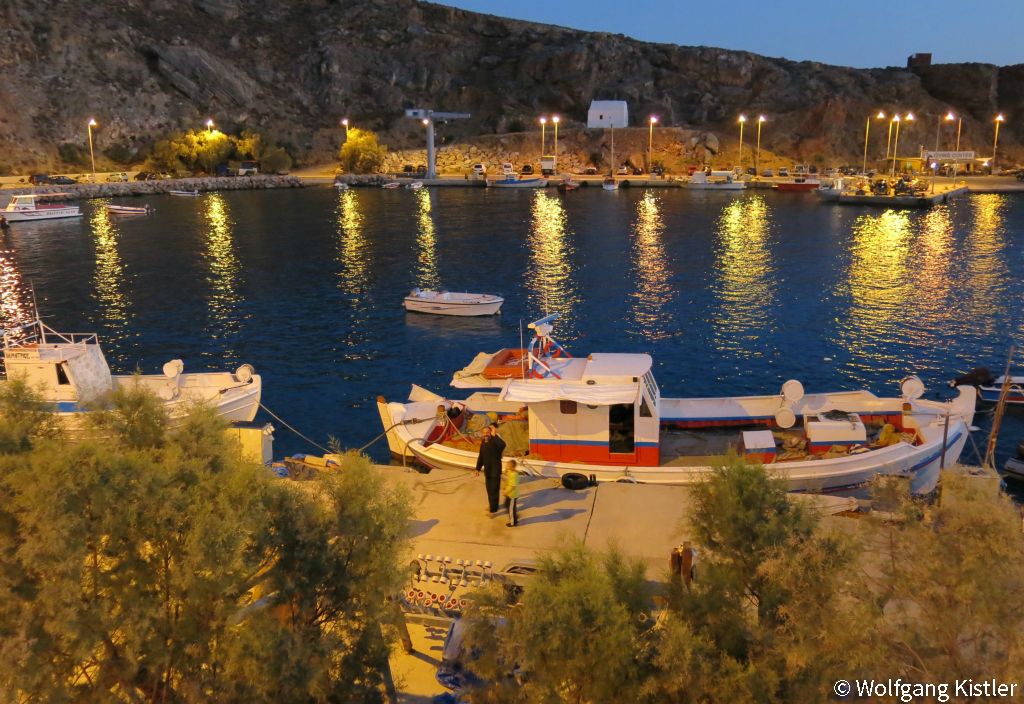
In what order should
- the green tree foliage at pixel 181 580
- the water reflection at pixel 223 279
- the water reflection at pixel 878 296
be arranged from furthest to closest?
the water reflection at pixel 223 279 < the water reflection at pixel 878 296 < the green tree foliage at pixel 181 580

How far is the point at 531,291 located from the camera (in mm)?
50281

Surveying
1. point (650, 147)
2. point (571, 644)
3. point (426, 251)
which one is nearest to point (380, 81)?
point (650, 147)

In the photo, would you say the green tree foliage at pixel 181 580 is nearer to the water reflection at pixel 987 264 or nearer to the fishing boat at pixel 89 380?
the fishing boat at pixel 89 380

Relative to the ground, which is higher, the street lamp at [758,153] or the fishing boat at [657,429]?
the street lamp at [758,153]

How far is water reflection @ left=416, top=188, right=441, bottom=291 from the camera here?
174ft

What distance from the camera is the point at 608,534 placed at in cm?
1539

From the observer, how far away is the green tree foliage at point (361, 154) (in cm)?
12650

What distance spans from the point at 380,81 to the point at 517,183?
180 feet

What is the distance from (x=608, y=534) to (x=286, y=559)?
26.3 feet

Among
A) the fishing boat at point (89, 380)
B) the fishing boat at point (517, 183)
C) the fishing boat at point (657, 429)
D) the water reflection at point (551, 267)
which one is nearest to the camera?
the fishing boat at point (657, 429)

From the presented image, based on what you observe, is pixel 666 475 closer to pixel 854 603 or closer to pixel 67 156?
pixel 854 603

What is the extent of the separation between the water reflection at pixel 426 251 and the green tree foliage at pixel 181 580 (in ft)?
139

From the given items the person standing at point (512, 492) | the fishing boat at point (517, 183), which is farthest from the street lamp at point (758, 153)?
the person standing at point (512, 492)

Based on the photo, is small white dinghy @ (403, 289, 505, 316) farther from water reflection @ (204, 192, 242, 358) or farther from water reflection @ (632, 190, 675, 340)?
water reflection @ (204, 192, 242, 358)
